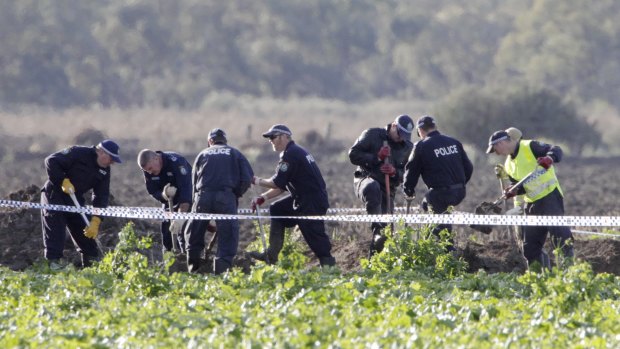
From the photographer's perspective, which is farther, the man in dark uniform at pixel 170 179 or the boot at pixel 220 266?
the man in dark uniform at pixel 170 179

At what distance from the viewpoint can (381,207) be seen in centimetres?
1566

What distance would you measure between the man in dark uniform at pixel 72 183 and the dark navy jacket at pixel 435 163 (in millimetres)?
3038

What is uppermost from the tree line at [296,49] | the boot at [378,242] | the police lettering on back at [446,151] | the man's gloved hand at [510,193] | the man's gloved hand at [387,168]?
the tree line at [296,49]

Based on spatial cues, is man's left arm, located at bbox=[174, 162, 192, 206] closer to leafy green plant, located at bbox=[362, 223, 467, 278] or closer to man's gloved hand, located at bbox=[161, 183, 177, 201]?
man's gloved hand, located at bbox=[161, 183, 177, 201]

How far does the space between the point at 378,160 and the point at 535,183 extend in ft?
5.96

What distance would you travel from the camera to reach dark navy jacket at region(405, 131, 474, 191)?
14852 millimetres

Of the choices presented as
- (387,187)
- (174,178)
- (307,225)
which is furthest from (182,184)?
(387,187)

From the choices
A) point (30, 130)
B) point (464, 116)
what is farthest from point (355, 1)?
point (30, 130)

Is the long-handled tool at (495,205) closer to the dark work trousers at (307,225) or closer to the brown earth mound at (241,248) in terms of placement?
the brown earth mound at (241,248)

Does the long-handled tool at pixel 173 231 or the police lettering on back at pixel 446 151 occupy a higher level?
the police lettering on back at pixel 446 151

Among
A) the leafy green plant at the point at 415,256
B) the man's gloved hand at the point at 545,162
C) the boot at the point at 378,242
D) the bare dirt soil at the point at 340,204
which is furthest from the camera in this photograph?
the bare dirt soil at the point at 340,204

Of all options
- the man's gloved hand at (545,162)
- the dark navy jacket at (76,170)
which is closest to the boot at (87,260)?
the dark navy jacket at (76,170)

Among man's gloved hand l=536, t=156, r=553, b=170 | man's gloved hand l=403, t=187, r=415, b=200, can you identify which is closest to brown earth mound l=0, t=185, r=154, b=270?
man's gloved hand l=403, t=187, r=415, b=200

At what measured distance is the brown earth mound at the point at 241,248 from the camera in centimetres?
1561
